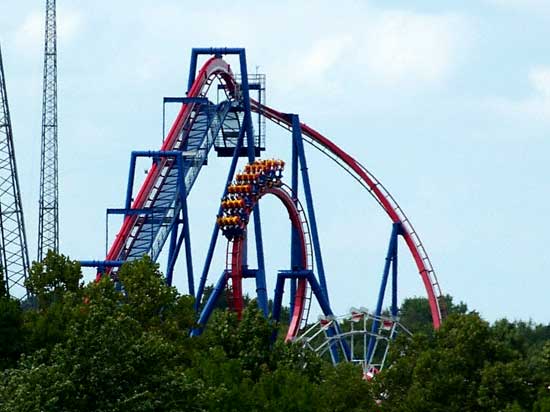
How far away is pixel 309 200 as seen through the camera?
76938 mm

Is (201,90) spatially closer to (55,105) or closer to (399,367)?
(55,105)

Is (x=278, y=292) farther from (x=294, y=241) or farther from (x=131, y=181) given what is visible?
(x=131, y=181)

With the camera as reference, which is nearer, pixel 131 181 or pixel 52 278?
pixel 52 278

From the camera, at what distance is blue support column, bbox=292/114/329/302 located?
A: 76.6 meters

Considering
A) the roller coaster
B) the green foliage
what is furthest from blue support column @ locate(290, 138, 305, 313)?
the green foliage

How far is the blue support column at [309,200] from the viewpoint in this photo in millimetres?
76625

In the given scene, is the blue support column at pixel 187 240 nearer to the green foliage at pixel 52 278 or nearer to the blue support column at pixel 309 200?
the blue support column at pixel 309 200

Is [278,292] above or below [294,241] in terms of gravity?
below

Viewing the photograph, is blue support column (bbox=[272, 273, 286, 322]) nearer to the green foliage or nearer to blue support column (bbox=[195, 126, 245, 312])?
blue support column (bbox=[195, 126, 245, 312])

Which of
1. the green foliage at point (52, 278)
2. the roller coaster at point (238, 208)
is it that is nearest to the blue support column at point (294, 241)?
the roller coaster at point (238, 208)

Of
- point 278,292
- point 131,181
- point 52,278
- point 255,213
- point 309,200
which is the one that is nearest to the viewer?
point 52,278

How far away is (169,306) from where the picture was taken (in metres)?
54.7

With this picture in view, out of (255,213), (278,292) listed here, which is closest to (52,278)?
(255,213)

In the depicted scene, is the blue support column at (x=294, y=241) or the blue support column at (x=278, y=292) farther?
the blue support column at (x=294, y=241)
